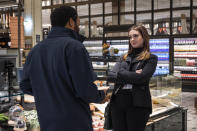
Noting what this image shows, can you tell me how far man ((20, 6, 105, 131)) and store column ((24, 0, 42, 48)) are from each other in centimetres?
508

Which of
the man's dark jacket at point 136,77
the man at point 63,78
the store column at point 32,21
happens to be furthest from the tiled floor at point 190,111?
the store column at point 32,21

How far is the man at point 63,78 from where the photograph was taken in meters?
1.56

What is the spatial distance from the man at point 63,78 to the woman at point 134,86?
24.5 inches

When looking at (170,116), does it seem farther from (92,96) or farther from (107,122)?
(92,96)

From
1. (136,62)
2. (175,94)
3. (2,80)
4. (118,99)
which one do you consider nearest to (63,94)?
(118,99)

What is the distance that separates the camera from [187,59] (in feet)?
35.1

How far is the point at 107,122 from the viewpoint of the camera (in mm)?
2434

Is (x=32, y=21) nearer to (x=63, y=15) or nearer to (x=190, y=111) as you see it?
(x=190, y=111)

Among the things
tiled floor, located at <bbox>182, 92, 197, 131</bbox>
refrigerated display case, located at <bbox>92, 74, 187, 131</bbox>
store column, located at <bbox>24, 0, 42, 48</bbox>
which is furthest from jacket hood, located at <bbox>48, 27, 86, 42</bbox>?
store column, located at <bbox>24, 0, 42, 48</bbox>

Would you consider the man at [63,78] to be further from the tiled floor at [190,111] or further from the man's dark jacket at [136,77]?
the tiled floor at [190,111]

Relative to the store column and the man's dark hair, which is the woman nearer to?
the man's dark hair

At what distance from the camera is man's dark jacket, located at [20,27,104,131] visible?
1561 mm

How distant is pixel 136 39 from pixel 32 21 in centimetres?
477

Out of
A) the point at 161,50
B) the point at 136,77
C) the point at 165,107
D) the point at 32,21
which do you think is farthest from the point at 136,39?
the point at 161,50
